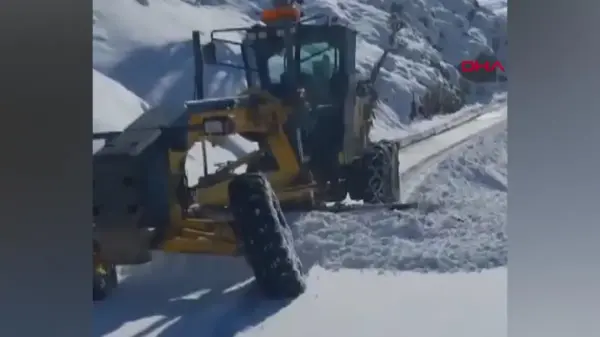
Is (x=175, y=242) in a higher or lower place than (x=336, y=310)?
higher

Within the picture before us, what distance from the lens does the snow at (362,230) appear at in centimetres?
195

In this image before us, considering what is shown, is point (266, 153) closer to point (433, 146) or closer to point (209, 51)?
point (209, 51)

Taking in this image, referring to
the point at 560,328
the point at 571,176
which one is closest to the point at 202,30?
the point at 571,176

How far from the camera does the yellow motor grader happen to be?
6.65ft

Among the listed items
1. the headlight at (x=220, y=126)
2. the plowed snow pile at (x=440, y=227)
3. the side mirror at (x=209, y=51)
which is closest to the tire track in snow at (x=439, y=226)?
the plowed snow pile at (x=440, y=227)

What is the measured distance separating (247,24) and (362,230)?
1.99ft

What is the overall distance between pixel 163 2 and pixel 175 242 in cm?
63

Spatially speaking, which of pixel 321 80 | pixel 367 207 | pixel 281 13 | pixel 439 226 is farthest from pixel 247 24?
pixel 439 226

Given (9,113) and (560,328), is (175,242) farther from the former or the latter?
(560,328)

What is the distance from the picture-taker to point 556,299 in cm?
190

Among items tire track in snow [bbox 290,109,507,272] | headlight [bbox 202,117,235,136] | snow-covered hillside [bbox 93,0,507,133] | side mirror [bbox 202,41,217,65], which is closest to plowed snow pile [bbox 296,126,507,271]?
tire track in snow [bbox 290,109,507,272]

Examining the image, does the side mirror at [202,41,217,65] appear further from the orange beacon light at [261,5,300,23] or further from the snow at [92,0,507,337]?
the orange beacon light at [261,5,300,23]

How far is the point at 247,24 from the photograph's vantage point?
206 centimetres

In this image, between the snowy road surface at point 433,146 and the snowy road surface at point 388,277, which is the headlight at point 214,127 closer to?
the snowy road surface at point 388,277
